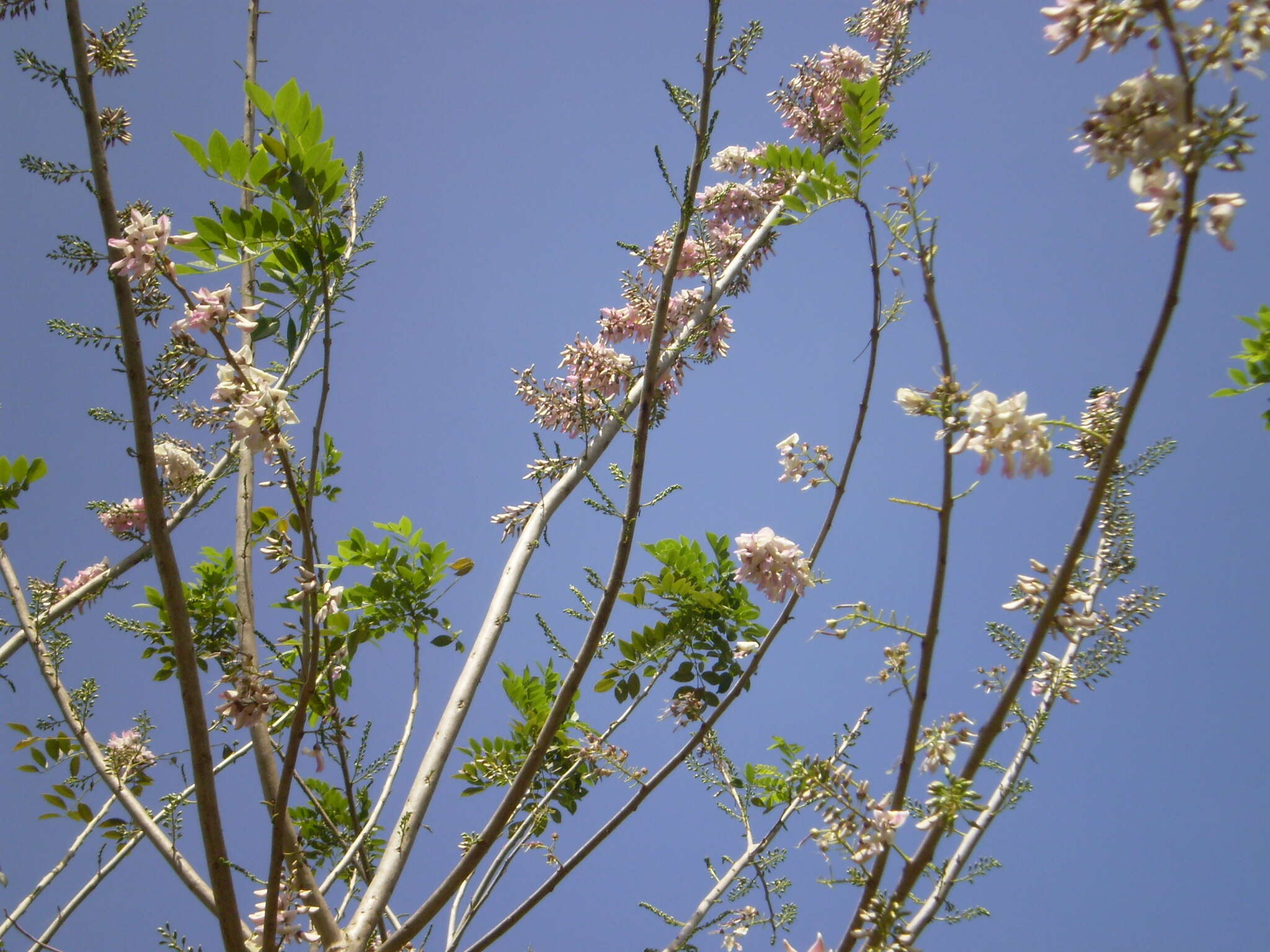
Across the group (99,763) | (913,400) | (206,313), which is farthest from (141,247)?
(913,400)

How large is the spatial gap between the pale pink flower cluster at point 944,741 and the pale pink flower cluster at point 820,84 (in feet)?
14.0

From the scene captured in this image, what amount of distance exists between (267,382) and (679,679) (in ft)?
6.20

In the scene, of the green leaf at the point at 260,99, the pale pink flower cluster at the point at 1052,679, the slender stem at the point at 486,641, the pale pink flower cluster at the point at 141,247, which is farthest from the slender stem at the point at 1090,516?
the green leaf at the point at 260,99

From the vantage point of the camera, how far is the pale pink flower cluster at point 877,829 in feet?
4.78

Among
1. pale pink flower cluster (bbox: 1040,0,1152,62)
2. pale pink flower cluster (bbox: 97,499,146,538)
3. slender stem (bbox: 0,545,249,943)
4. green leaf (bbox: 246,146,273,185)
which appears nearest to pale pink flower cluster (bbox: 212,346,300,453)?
green leaf (bbox: 246,146,273,185)

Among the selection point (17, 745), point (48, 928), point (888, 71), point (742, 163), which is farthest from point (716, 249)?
point (48, 928)

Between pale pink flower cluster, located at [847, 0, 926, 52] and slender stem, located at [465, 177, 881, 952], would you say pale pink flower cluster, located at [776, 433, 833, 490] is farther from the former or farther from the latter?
pale pink flower cluster, located at [847, 0, 926, 52]

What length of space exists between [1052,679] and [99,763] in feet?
9.38

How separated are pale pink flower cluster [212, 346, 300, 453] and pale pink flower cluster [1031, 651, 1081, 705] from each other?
1937mm

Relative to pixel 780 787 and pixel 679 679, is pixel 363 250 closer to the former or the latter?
pixel 679 679

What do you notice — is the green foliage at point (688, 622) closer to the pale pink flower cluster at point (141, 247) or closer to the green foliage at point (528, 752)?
the green foliage at point (528, 752)

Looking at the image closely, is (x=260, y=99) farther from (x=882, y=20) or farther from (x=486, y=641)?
(x=882, y=20)

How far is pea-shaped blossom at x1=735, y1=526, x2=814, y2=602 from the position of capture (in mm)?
2561

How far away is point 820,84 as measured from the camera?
5117 millimetres
